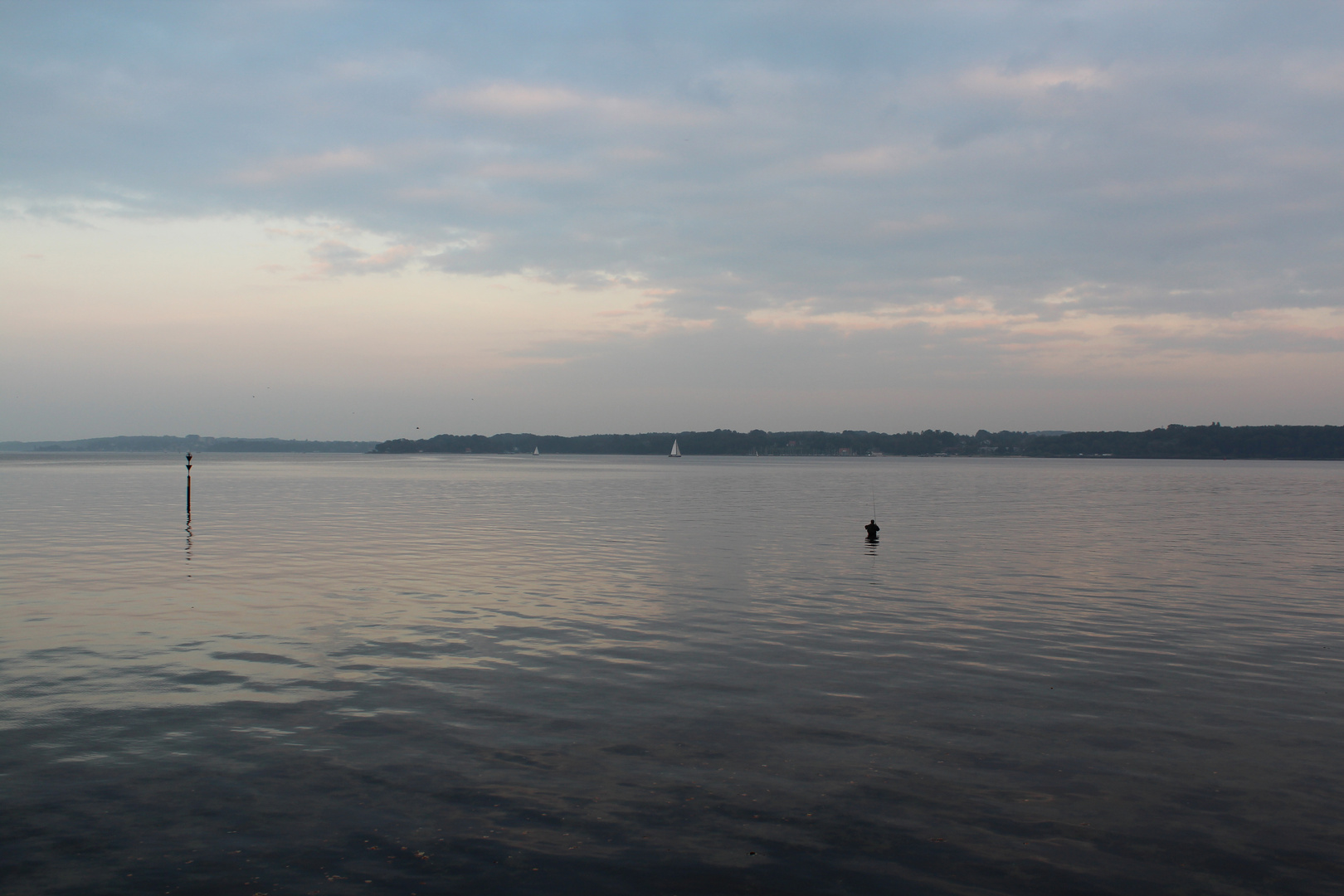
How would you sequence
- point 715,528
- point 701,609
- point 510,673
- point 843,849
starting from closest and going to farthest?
point 843,849
point 510,673
point 701,609
point 715,528

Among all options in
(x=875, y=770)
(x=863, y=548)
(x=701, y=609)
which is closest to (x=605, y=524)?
(x=863, y=548)

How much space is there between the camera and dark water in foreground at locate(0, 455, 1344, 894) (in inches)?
423

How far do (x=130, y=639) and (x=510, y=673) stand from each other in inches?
413

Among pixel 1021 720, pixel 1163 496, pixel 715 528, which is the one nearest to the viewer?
pixel 1021 720

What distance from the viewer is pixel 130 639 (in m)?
22.8

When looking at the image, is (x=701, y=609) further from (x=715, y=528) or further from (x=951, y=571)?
(x=715, y=528)

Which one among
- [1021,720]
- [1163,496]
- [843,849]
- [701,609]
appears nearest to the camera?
[843,849]

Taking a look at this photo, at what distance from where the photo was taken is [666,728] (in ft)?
52.0

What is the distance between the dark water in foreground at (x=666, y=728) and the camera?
423 inches

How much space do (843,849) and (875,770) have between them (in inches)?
110

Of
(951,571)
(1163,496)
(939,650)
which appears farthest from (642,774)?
(1163,496)

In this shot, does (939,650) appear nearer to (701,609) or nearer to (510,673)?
(701,609)

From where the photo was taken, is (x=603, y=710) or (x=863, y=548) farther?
(x=863, y=548)

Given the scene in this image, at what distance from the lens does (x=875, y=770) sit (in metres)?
13.7
